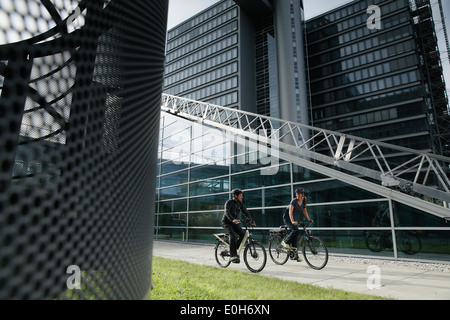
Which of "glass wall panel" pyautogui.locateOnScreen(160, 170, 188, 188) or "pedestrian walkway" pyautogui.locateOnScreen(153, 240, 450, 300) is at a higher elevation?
"glass wall panel" pyautogui.locateOnScreen(160, 170, 188, 188)

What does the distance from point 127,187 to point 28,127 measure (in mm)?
577

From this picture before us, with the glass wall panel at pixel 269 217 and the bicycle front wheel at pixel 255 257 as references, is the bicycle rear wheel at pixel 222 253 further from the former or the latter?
the glass wall panel at pixel 269 217

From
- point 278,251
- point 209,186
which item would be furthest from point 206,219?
point 278,251

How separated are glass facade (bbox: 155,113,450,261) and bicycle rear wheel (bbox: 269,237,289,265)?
2.31 metres

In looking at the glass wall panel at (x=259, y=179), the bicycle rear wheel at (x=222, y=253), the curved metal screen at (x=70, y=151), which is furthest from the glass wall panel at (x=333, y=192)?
the curved metal screen at (x=70, y=151)

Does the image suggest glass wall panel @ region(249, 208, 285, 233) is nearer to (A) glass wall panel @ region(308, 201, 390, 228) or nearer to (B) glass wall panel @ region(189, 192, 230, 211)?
(A) glass wall panel @ region(308, 201, 390, 228)

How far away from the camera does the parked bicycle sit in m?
7.14

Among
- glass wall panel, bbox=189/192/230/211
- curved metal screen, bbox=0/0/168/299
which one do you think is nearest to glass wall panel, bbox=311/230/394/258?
glass wall panel, bbox=189/192/230/211

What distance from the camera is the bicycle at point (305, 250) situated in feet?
20.3
